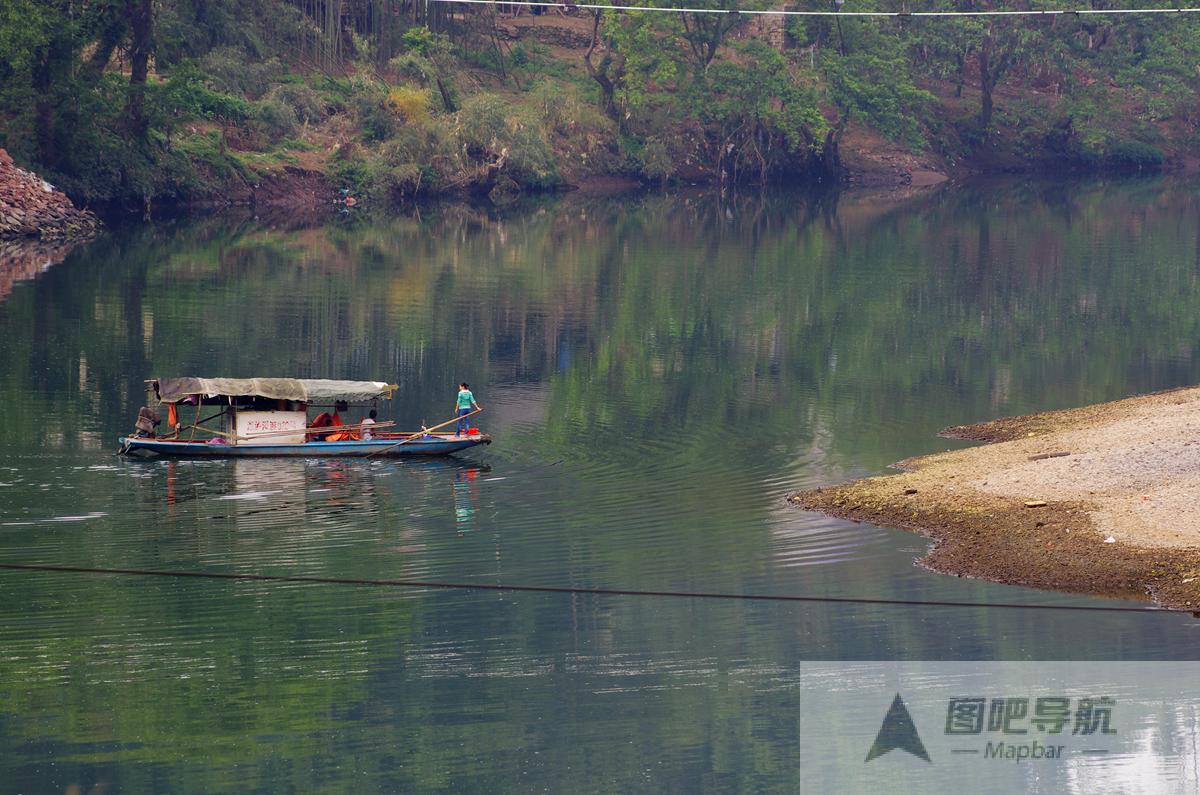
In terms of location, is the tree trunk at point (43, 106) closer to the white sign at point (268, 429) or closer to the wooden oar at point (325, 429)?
the white sign at point (268, 429)

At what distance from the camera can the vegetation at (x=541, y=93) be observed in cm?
9712

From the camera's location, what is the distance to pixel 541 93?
426ft

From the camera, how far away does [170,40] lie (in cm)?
9675

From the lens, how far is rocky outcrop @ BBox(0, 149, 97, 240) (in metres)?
89.1

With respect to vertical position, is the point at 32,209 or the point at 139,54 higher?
the point at 139,54

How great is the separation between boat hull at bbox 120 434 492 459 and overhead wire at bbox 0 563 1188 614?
8.66 m

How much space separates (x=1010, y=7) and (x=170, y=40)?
85499 mm

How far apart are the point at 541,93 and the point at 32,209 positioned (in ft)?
160

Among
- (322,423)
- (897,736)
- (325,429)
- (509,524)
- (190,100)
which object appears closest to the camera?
(897,736)

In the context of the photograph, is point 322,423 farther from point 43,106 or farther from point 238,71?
point 238,71

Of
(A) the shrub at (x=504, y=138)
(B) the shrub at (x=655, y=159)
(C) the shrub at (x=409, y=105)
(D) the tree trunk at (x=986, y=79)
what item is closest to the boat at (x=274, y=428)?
(A) the shrub at (x=504, y=138)

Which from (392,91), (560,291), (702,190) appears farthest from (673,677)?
(702,190)

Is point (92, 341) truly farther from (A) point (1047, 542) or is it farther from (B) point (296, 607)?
(A) point (1047, 542)

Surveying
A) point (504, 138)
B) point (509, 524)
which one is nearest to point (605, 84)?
point (504, 138)
